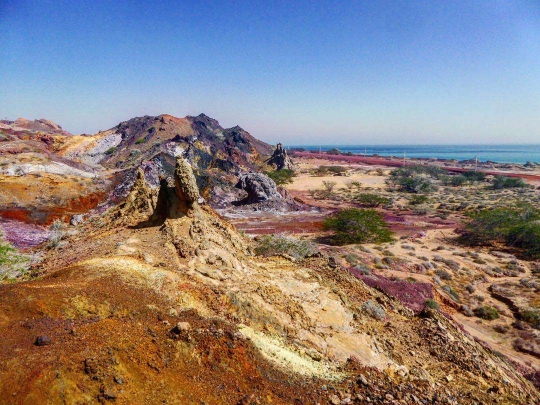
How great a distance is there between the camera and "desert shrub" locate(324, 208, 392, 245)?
84.7 ft

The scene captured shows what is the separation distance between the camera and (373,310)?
1021 cm

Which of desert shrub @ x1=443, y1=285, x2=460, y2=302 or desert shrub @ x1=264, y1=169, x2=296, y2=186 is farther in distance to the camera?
desert shrub @ x1=264, y1=169, x2=296, y2=186

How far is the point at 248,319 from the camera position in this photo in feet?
25.7

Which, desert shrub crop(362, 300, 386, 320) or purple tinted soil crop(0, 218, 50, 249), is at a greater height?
desert shrub crop(362, 300, 386, 320)

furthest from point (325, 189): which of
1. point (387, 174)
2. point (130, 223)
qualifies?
point (130, 223)

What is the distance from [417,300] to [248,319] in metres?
10.8

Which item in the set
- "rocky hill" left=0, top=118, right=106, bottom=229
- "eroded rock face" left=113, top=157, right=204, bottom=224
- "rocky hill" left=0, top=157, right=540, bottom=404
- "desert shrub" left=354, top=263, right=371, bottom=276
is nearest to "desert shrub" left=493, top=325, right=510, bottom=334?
"rocky hill" left=0, top=157, right=540, bottom=404

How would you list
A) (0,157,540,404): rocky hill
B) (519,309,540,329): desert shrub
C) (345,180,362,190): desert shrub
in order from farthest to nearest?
(345,180,362,190): desert shrub
(519,309,540,329): desert shrub
(0,157,540,404): rocky hill

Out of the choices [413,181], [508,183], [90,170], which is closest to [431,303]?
[90,170]

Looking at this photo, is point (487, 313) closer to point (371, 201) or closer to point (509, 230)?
point (509, 230)

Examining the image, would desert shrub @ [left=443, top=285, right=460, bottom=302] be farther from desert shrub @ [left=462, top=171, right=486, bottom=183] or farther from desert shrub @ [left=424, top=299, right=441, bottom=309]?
desert shrub @ [left=462, top=171, right=486, bottom=183]

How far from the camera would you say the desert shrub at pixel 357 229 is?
Answer: 2581 cm

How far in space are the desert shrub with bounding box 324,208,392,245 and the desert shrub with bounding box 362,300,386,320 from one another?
1537 cm

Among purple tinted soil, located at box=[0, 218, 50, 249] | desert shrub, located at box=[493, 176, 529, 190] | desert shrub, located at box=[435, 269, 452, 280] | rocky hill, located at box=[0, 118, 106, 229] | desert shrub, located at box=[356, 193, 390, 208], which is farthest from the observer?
desert shrub, located at box=[493, 176, 529, 190]
